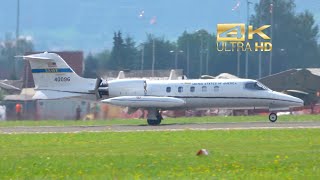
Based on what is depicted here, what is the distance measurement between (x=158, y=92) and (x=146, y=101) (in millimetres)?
1246

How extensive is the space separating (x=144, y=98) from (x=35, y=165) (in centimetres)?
2656

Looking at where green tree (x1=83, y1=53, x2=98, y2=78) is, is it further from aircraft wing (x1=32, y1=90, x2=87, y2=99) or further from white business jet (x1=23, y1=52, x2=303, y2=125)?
white business jet (x1=23, y1=52, x2=303, y2=125)

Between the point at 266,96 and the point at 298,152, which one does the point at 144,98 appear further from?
the point at 298,152

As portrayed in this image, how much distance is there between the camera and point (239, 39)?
359ft

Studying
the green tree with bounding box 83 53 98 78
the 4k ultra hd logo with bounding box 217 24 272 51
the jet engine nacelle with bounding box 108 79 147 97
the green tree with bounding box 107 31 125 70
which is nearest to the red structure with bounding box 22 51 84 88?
the green tree with bounding box 107 31 125 70

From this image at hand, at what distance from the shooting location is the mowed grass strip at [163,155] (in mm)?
24953

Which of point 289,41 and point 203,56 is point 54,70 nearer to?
point 289,41

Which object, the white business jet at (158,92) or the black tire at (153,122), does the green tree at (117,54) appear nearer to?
the white business jet at (158,92)

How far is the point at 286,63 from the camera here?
4498 inches

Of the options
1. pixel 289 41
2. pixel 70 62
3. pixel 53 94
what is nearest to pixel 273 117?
pixel 53 94

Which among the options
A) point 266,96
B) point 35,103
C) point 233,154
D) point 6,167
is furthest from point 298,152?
point 35,103

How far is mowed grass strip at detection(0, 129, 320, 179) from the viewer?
25.0 metres

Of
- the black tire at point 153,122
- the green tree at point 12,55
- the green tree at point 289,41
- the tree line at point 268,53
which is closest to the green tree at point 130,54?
the tree line at point 268,53

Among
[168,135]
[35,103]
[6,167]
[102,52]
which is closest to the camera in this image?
[6,167]
